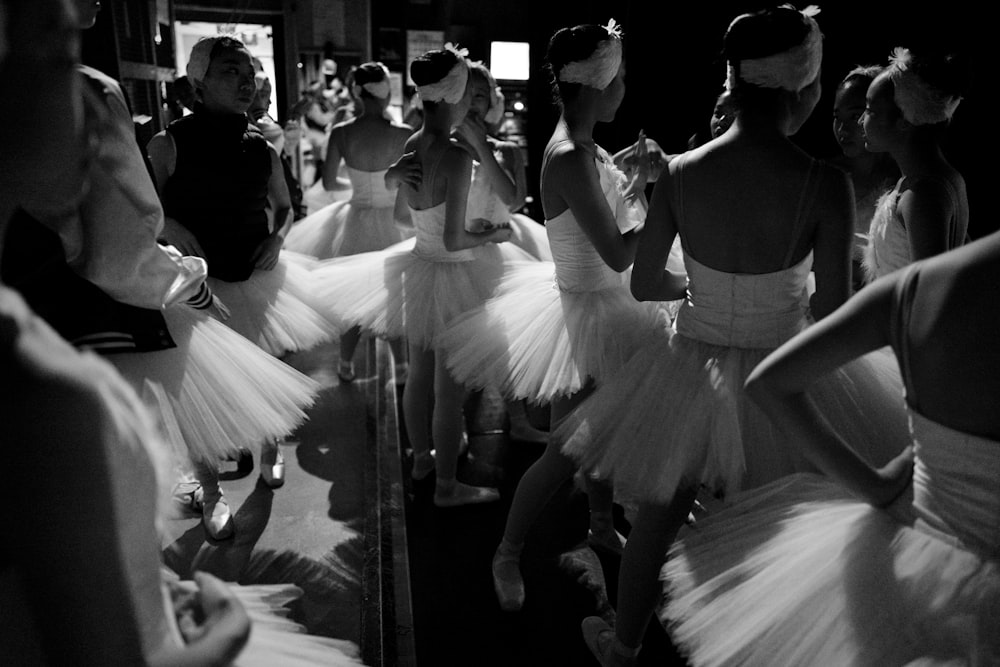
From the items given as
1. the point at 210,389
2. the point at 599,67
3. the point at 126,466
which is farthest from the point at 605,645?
the point at 126,466

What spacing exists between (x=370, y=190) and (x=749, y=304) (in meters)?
2.94

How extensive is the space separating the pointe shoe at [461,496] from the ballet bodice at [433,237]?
0.94m

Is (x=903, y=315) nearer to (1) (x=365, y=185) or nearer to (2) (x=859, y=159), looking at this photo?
(2) (x=859, y=159)

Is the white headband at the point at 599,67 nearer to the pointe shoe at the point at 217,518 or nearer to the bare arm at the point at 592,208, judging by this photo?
the bare arm at the point at 592,208

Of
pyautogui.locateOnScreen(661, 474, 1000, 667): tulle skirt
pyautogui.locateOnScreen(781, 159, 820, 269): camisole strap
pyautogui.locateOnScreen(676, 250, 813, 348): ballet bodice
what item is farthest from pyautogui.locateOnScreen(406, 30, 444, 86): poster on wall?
pyautogui.locateOnScreen(661, 474, 1000, 667): tulle skirt

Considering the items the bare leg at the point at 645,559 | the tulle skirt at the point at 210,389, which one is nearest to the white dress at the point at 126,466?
the tulle skirt at the point at 210,389

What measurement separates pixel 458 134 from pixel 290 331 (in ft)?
3.65

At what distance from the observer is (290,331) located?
2850mm

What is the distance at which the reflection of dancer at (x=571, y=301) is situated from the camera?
2189 mm

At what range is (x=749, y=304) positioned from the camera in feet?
5.74

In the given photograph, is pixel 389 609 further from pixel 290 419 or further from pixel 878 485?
pixel 878 485

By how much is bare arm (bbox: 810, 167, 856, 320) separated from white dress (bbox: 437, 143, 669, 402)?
1.63 feet

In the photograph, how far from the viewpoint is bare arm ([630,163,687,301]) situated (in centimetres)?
178

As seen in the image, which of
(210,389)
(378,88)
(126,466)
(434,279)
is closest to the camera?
(126,466)
